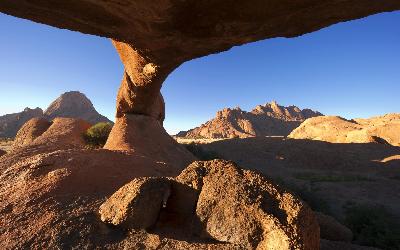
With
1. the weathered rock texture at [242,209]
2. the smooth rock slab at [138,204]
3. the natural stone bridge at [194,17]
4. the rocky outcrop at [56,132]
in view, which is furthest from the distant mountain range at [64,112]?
the weathered rock texture at [242,209]

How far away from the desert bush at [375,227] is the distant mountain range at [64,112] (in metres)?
85.0

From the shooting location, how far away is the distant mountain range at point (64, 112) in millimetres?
89550

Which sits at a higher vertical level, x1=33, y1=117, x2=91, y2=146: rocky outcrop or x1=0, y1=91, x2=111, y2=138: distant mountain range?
x1=0, y1=91, x2=111, y2=138: distant mountain range

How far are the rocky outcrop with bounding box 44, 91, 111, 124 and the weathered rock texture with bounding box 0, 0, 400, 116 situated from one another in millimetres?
92013

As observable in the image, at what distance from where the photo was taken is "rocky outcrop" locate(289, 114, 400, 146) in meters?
44.3

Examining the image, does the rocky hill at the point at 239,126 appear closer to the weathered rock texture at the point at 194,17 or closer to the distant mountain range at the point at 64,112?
the distant mountain range at the point at 64,112

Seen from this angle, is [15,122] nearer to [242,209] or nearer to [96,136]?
[96,136]

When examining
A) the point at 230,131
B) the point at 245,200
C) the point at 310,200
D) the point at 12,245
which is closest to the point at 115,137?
the point at 310,200

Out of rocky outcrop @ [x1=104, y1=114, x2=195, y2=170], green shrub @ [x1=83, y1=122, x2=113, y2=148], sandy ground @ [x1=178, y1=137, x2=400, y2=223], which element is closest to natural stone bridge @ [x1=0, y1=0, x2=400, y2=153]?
rocky outcrop @ [x1=104, y1=114, x2=195, y2=170]

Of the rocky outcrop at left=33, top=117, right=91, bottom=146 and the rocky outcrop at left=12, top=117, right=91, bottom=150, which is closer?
the rocky outcrop at left=33, top=117, right=91, bottom=146

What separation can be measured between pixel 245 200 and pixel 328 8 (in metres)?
4.60

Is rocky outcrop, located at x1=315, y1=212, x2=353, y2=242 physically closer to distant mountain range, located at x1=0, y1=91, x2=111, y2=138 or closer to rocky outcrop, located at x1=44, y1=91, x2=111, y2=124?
distant mountain range, located at x1=0, y1=91, x2=111, y2=138

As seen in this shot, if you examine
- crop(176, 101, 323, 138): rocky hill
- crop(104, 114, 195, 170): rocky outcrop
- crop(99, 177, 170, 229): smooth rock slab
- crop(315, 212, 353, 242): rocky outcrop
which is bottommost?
crop(315, 212, 353, 242): rocky outcrop

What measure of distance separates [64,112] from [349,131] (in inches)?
3304
